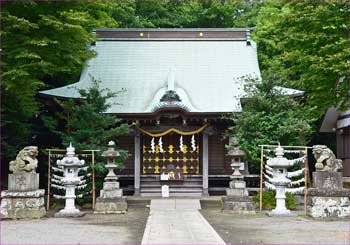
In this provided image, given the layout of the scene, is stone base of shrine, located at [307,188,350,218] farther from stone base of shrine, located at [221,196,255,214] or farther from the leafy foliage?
the leafy foliage

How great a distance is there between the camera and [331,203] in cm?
1196

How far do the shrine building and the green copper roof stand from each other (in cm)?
4

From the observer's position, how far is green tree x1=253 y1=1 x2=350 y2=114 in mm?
15789

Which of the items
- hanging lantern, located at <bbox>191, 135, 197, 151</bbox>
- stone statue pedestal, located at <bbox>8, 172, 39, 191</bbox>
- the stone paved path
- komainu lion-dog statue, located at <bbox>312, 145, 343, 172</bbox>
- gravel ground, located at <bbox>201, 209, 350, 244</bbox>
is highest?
hanging lantern, located at <bbox>191, 135, 197, 151</bbox>

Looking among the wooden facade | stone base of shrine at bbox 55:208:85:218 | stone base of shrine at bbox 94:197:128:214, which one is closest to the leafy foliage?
stone base of shrine at bbox 94:197:128:214

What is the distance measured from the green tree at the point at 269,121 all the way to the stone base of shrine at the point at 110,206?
4.35 m

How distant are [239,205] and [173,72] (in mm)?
8109

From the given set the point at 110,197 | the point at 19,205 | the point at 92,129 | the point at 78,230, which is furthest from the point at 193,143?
the point at 78,230

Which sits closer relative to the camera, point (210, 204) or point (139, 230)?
point (139, 230)

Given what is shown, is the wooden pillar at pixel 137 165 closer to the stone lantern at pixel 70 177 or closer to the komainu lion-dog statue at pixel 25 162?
the stone lantern at pixel 70 177

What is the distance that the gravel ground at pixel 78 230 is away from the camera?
28.2 ft

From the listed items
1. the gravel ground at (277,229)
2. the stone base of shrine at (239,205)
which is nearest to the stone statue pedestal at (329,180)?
the gravel ground at (277,229)

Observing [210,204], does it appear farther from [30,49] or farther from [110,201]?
[30,49]

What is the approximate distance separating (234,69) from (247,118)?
5.95 m
